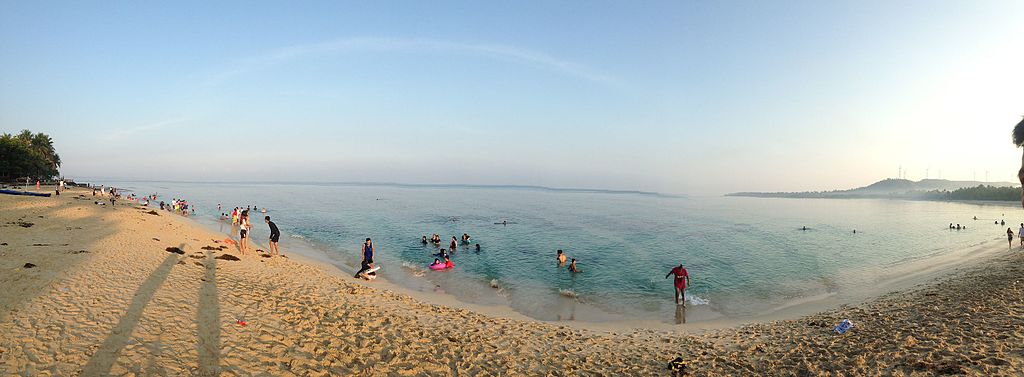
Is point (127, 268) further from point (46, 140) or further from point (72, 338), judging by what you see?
point (46, 140)

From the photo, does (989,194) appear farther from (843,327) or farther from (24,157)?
(24,157)

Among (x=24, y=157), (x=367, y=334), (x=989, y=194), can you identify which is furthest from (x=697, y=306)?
(x=989, y=194)

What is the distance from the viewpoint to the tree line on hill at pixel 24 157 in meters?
66.1

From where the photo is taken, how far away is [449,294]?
1817cm

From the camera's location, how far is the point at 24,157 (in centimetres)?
6819

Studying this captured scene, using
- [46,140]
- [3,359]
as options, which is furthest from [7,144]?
[3,359]

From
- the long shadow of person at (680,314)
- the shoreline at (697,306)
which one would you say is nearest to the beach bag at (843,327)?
the shoreline at (697,306)

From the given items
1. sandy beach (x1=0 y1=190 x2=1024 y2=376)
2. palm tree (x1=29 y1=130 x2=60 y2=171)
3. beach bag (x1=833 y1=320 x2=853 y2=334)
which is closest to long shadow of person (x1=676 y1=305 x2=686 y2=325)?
sandy beach (x1=0 y1=190 x2=1024 y2=376)

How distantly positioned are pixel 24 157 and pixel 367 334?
103601 millimetres

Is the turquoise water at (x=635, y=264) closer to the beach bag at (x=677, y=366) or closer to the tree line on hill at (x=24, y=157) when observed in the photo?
the beach bag at (x=677, y=366)

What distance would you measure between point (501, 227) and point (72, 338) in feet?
144

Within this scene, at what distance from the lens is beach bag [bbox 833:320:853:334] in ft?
36.1

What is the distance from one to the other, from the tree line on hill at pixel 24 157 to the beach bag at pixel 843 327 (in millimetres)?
112969

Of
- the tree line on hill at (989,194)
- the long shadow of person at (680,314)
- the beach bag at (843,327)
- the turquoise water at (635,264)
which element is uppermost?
the tree line on hill at (989,194)
